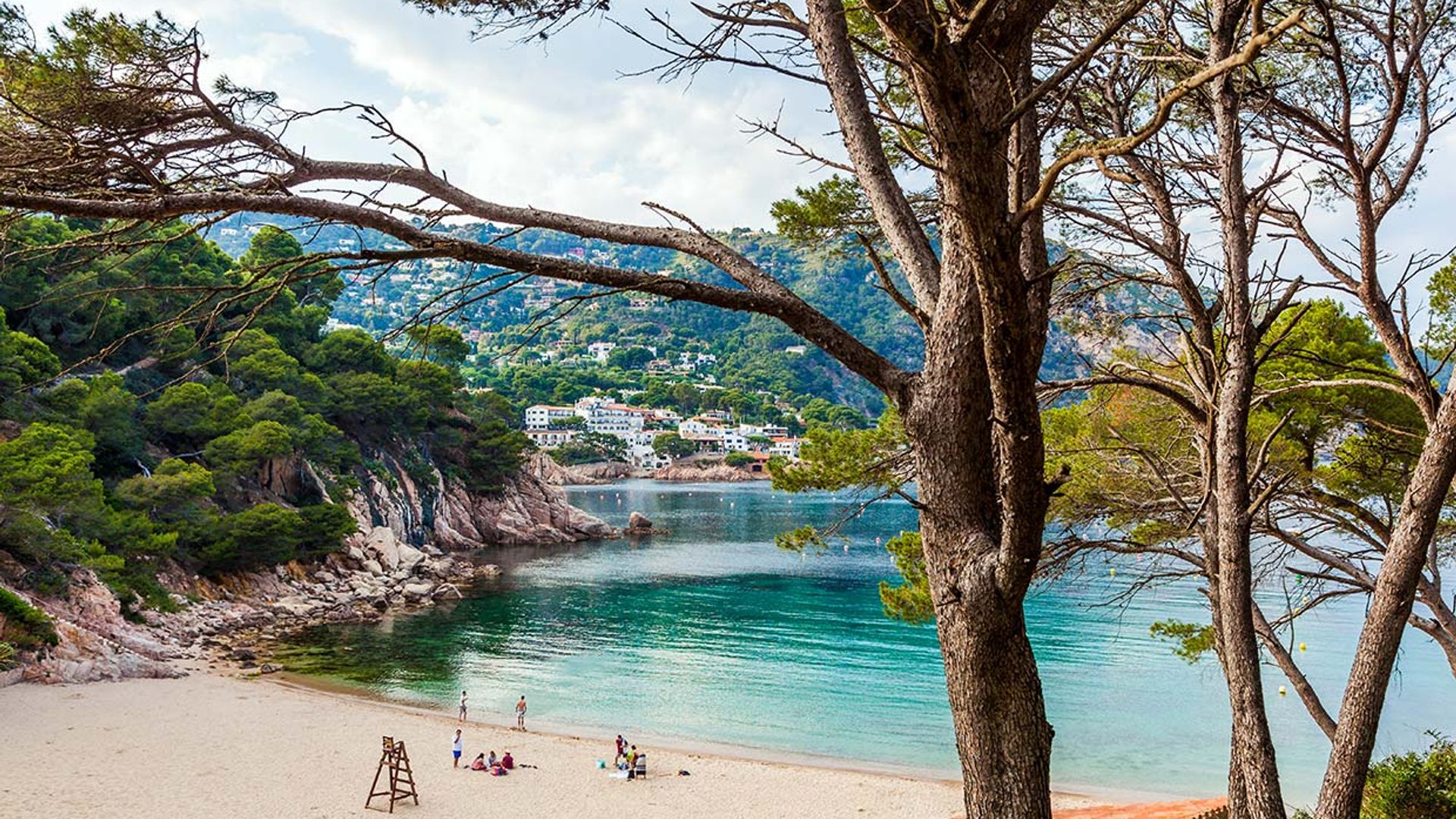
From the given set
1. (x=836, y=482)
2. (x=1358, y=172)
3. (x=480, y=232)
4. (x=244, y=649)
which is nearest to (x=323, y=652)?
(x=244, y=649)

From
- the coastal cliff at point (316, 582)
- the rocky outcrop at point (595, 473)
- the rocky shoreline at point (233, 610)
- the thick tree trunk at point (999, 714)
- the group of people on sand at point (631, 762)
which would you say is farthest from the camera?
the rocky outcrop at point (595, 473)

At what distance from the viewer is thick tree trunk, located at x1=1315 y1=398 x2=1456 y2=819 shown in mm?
3365

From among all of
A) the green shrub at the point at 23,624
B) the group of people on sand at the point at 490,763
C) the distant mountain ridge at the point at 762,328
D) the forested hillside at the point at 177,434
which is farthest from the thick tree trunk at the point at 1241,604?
the distant mountain ridge at the point at 762,328

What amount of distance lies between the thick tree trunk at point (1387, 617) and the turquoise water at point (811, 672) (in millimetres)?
11919

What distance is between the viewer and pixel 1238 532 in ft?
12.5

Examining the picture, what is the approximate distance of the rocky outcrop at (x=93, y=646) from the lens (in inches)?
619

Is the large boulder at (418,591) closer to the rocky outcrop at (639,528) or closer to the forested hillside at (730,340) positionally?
the rocky outcrop at (639,528)

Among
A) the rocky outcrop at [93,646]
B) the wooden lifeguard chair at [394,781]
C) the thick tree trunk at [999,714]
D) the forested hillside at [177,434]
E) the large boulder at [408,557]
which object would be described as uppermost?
the forested hillside at [177,434]

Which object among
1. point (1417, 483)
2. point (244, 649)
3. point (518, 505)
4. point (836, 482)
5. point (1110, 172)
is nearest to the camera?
point (1110, 172)

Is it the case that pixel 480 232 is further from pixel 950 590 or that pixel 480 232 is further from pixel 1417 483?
pixel 1417 483

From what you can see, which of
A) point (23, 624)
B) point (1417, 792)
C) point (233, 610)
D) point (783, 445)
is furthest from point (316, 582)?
point (783, 445)

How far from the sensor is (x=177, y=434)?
2578 cm

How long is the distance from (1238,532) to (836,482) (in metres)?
3.29

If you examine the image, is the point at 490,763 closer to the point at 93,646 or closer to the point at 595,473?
the point at 93,646
